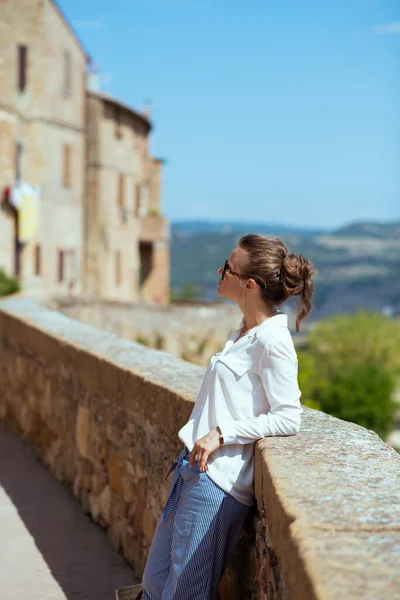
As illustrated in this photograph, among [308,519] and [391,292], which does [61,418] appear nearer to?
[308,519]

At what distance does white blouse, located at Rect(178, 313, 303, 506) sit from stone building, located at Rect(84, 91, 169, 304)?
112ft

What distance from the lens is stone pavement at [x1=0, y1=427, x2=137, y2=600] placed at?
14.1 feet

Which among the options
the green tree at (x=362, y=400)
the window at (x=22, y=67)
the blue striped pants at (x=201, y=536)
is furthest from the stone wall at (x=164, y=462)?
the green tree at (x=362, y=400)

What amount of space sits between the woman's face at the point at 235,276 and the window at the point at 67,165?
32355 millimetres

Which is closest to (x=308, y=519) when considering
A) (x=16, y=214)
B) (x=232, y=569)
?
(x=232, y=569)

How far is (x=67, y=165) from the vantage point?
34906 mm

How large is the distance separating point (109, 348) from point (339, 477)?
9.85ft

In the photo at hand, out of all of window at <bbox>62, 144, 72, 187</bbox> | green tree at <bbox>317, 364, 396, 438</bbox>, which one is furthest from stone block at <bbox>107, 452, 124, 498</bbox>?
green tree at <bbox>317, 364, 396, 438</bbox>

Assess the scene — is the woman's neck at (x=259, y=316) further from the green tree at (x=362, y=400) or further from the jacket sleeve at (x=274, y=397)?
the green tree at (x=362, y=400)

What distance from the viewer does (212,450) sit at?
2.82 meters

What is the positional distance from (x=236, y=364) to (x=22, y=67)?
31.0 meters

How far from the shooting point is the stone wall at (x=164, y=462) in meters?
2.12

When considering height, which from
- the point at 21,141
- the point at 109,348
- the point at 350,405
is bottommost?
the point at 350,405

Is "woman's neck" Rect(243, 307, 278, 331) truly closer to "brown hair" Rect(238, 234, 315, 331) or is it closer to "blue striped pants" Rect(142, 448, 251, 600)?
"brown hair" Rect(238, 234, 315, 331)
